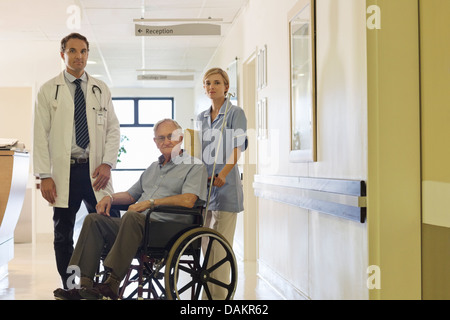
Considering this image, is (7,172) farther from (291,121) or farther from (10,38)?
(10,38)

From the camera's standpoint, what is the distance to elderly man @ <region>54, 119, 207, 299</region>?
9.52ft

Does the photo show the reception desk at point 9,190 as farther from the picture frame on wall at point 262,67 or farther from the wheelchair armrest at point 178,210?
the picture frame on wall at point 262,67

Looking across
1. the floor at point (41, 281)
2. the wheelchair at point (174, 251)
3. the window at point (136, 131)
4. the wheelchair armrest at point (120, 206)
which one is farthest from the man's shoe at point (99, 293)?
the window at point (136, 131)

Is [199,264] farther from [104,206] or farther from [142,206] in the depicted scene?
[104,206]

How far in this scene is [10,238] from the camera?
4.93m

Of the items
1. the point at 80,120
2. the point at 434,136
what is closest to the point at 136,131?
the point at 80,120

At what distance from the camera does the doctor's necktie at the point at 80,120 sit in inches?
130

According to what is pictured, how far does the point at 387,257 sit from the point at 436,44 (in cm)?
97

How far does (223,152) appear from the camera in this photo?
338cm

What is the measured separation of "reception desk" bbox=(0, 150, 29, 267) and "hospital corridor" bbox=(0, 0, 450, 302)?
0.02 m

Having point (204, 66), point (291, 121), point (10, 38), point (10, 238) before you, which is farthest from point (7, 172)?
point (204, 66)

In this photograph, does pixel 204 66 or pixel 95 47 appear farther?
pixel 204 66

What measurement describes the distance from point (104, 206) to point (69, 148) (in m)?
0.41

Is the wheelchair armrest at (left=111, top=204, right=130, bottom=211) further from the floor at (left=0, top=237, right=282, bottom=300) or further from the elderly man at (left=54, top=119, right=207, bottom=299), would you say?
the floor at (left=0, top=237, right=282, bottom=300)
